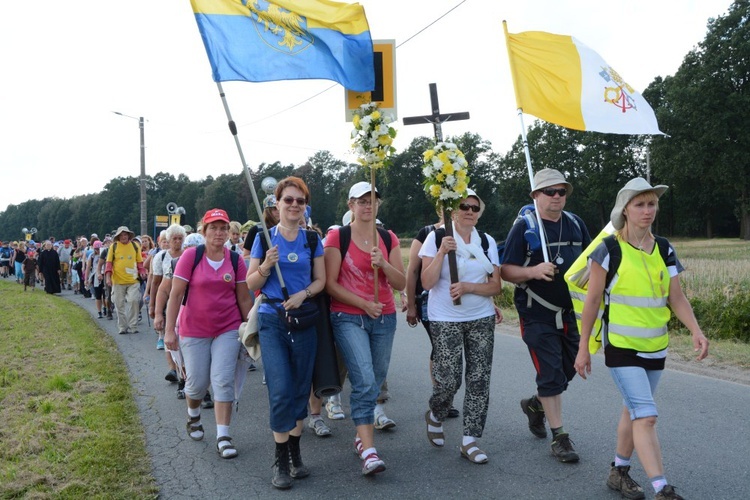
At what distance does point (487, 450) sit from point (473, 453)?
1.12ft

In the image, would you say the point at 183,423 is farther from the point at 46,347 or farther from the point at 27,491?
the point at 46,347

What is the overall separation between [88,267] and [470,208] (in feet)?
55.1

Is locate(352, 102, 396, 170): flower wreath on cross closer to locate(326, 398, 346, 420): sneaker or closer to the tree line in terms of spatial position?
the tree line

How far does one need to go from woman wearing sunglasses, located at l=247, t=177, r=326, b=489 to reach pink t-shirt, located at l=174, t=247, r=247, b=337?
2.82 feet

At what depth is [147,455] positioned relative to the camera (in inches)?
200

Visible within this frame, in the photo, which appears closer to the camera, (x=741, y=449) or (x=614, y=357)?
(x=614, y=357)

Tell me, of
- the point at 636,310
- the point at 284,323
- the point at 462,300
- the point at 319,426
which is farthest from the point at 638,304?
the point at 319,426

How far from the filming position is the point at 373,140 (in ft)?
15.6

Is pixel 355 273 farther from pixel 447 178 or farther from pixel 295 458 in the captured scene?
pixel 295 458

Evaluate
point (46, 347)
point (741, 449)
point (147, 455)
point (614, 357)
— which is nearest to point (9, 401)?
point (147, 455)

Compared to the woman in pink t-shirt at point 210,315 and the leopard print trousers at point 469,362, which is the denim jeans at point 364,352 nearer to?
the leopard print trousers at point 469,362

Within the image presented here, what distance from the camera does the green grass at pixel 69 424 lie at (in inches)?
171

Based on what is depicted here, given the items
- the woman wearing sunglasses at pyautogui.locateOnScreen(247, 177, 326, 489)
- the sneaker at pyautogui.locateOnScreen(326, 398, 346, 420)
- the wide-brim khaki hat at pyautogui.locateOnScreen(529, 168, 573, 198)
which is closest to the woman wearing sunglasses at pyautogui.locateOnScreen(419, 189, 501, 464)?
the wide-brim khaki hat at pyautogui.locateOnScreen(529, 168, 573, 198)

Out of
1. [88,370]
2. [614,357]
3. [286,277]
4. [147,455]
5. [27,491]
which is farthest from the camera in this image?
[88,370]
